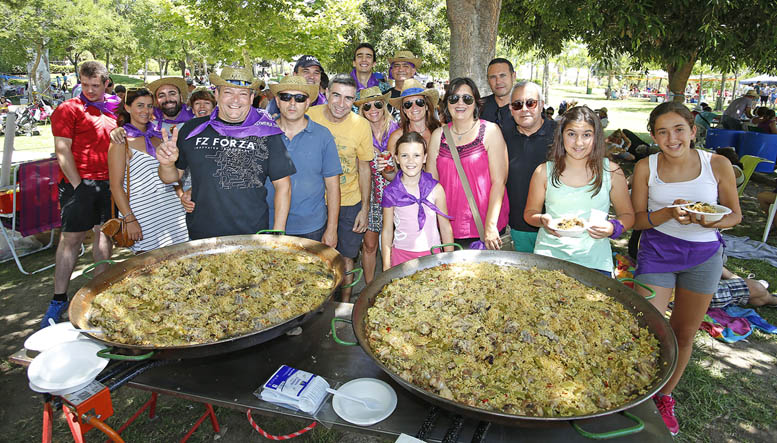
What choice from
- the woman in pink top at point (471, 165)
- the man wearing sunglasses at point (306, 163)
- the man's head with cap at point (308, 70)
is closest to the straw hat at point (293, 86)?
the man wearing sunglasses at point (306, 163)

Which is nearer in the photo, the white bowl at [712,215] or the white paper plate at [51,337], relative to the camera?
the white paper plate at [51,337]

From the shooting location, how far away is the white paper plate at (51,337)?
2141mm

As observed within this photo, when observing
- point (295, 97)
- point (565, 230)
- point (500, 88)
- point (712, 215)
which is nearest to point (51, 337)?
point (295, 97)

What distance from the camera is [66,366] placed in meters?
1.94

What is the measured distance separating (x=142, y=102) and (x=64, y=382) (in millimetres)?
2962

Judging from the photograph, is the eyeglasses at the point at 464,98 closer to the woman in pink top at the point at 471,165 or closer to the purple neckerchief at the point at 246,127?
the woman in pink top at the point at 471,165

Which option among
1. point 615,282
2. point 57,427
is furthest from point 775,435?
point 57,427

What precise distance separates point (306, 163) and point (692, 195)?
108 inches

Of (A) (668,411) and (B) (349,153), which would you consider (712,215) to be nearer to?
(A) (668,411)

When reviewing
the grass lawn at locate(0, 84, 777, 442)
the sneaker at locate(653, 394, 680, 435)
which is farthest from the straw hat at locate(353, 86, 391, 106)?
the sneaker at locate(653, 394, 680, 435)

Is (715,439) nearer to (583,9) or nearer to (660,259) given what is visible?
(660,259)

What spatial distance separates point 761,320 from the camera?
4.30 meters

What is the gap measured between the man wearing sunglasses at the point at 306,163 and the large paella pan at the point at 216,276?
0.54 m

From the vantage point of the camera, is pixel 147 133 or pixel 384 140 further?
pixel 384 140
